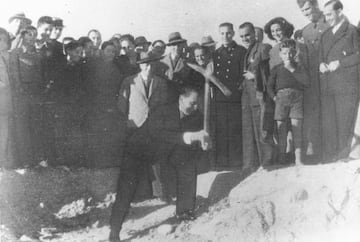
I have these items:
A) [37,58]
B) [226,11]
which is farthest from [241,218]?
[37,58]

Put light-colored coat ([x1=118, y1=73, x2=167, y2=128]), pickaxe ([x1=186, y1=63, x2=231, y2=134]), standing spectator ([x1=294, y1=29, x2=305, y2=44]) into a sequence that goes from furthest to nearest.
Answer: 1. standing spectator ([x1=294, y1=29, x2=305, y2=44])
2. pickaxe ([x1=186, y1=63, x2=231, y2=134])
3. light-colored coat ([x1=118, y1=73, x2=167, y2=128])

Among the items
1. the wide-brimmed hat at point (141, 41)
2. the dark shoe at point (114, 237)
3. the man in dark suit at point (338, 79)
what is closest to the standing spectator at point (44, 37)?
the wide-brimmed hat at point (141, 41)

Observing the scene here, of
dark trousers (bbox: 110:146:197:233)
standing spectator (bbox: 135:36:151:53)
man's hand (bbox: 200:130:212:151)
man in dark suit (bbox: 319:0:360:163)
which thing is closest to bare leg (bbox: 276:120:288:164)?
man in dark suit (bbox: 319:0:360:163)

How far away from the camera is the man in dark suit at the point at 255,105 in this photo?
490 cm

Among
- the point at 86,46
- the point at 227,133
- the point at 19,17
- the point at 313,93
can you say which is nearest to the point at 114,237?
the point at 227,133

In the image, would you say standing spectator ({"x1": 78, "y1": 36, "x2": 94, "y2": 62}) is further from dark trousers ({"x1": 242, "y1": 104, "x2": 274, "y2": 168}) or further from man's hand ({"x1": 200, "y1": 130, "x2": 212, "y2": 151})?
dark trousers ({"x1": 242, "y1": 104, "x2": 274, "y2": 168})

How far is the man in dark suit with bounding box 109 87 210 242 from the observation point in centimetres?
463

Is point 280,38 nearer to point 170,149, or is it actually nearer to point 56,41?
point 170,149

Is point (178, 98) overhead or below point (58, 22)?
below

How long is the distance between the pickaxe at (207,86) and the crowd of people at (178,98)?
21 mm

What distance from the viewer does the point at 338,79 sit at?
493cm

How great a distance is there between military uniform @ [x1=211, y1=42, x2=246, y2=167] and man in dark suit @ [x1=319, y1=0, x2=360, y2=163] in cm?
70

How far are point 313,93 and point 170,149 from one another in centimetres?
129

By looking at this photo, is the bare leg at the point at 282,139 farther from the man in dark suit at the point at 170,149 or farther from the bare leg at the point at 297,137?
the man in dark suit at the point at 170,149
